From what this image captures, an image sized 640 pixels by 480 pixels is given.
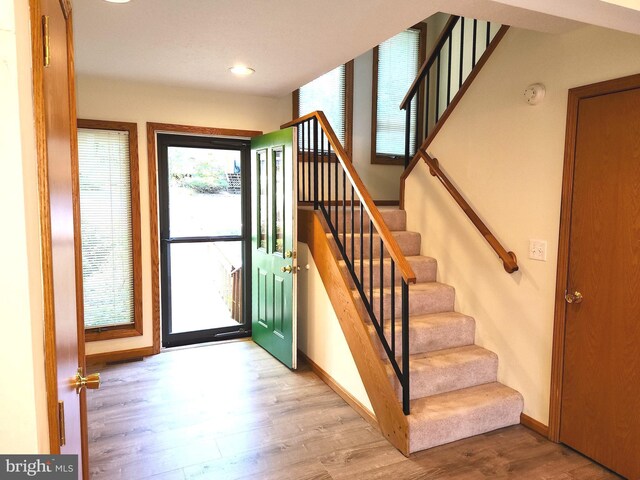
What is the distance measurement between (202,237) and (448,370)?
259cm

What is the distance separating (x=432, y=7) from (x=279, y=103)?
232 cm

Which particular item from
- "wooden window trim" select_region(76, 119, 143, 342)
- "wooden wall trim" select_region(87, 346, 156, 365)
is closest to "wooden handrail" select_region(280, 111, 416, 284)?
"wooden window trim" select_region(76, 119, 143, 342)

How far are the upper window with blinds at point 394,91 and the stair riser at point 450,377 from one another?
103 inches

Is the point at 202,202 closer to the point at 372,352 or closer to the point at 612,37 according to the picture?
the point at 372,352

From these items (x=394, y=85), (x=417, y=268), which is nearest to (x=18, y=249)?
(x=417, y=268)

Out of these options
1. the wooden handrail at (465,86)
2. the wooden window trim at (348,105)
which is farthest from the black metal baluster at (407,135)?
the wooden window trim at (348,105)

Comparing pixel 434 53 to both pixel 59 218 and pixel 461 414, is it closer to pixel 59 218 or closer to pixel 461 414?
pixel 461 414

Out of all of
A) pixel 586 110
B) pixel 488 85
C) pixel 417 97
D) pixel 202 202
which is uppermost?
pixel 417 97

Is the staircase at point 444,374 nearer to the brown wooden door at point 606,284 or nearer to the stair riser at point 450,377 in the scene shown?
the stair riser at point 450,377

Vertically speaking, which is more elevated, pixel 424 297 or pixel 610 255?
pixel 610 255

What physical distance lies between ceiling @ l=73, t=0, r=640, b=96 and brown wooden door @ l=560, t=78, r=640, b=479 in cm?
61

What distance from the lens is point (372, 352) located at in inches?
107

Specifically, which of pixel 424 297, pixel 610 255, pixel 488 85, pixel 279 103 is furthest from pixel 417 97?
pixel 610 255

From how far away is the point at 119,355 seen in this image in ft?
12.6
